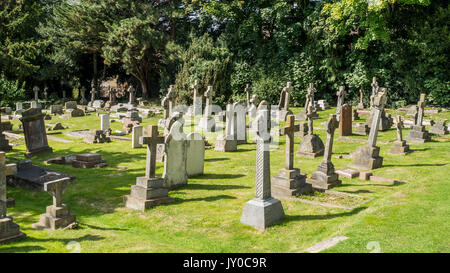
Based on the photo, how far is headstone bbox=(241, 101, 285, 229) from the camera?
789 centimetres

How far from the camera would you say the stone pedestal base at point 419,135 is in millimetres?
16906

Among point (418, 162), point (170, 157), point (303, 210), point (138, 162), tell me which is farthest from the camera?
point (138, 162)

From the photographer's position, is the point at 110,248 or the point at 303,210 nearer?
the point at 110,248

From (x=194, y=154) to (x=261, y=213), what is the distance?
5.01 meters

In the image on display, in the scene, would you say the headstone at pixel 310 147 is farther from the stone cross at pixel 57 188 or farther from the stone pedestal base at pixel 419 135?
the stone cross at pixel 57 188

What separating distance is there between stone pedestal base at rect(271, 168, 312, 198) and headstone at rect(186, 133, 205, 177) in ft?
10.6

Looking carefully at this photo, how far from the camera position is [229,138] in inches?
655

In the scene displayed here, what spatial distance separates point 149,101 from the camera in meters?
39.3

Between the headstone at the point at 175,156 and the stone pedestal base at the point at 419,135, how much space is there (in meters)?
11.2

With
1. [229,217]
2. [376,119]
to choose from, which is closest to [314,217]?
[229,217]

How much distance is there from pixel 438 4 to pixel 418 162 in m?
19.9

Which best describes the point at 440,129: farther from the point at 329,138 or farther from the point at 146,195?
the point at 146,195
